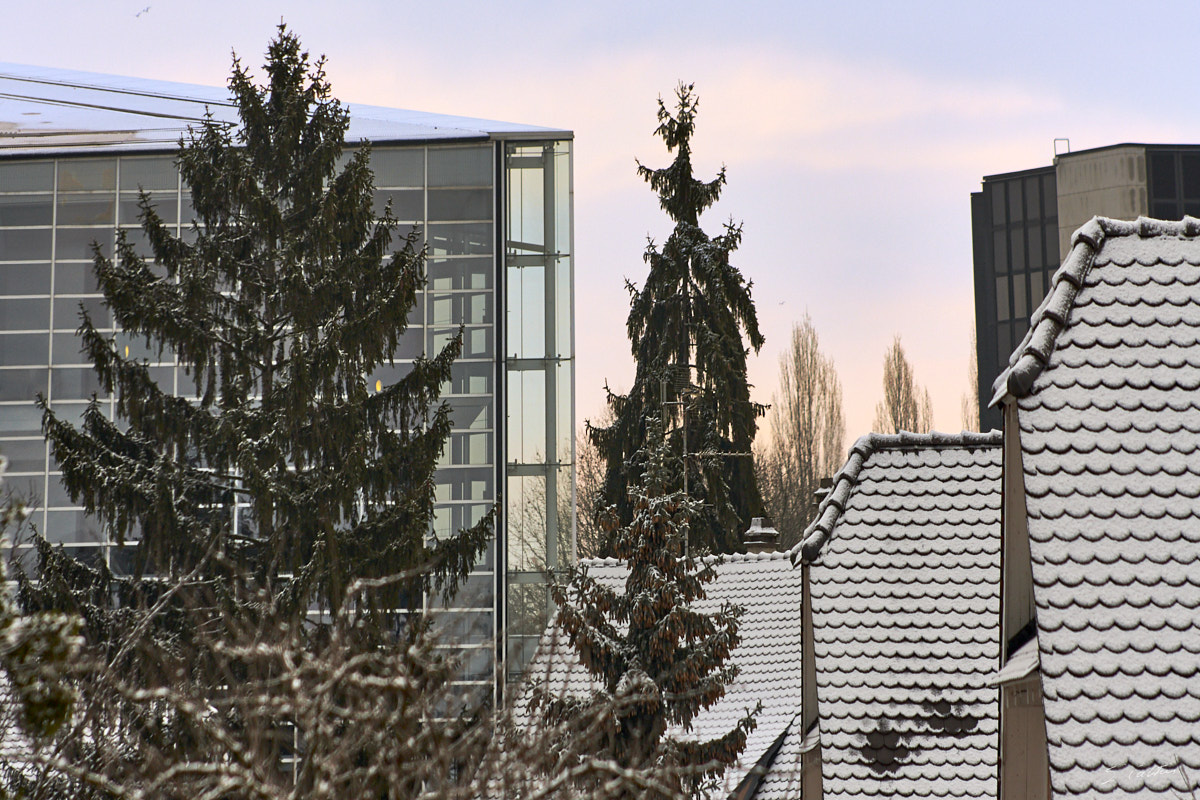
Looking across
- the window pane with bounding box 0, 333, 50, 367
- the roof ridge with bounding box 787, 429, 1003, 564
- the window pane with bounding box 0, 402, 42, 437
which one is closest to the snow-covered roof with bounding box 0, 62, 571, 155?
the window pane with bounding box 0, 333, 50, 367

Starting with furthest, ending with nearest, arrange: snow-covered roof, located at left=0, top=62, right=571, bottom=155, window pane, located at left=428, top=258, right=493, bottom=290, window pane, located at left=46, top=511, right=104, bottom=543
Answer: snow-covered roof, located at left=0, top=62, right=571, bottom=155 < window pane, located at left=428, top=258, right=493, bottom=290 < window pane, located at left=46, top=511, right=104, bottom=543

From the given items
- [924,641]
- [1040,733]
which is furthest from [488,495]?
[1040,733]

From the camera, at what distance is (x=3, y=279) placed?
2878 cm

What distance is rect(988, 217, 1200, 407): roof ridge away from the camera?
5809 mm

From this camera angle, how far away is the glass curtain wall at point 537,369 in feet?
91.8

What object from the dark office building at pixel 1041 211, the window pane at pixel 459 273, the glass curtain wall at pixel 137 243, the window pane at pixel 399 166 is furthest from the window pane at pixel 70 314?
the dark office building at pixel 1041 211

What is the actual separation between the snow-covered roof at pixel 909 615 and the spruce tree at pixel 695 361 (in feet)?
57.3

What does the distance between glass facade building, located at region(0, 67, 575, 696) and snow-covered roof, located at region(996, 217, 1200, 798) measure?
21.9 meters

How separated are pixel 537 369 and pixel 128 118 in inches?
446

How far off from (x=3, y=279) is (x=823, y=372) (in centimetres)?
2961

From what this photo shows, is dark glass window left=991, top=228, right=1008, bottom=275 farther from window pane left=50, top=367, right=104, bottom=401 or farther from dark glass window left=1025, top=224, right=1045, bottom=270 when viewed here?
window pane left=50, top=367, right=104, bottom=401

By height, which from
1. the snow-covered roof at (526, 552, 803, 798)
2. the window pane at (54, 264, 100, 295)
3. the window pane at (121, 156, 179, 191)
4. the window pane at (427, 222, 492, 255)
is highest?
the window pane at (121, 156, 179, 191)

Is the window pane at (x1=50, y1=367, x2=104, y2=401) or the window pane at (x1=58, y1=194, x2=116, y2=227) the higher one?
the window pane at (x1=58, y1=194, x2=116, y2=227)

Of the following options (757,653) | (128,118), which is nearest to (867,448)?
(757,653)
